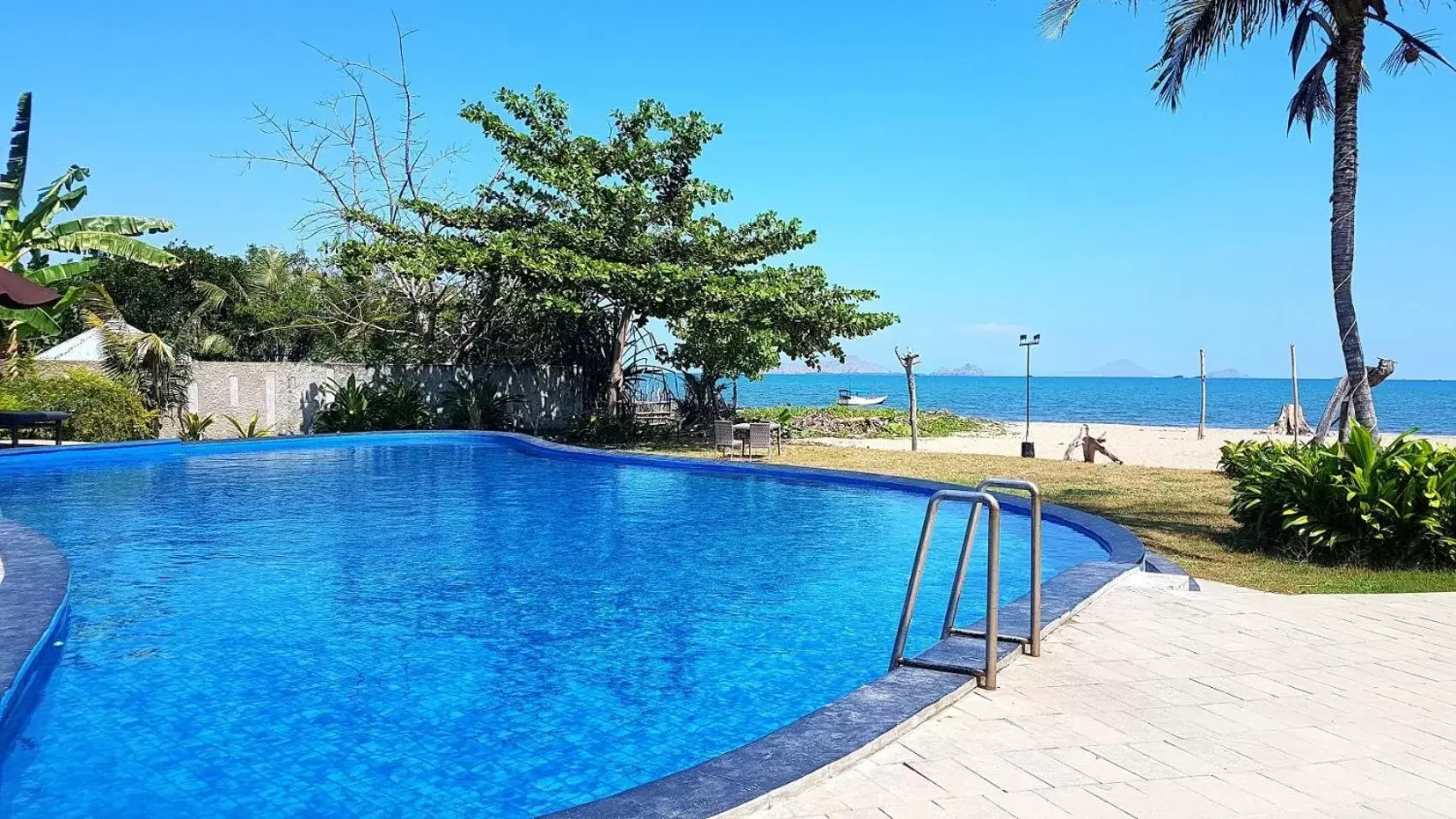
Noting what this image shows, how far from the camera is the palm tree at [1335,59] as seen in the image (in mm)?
9266

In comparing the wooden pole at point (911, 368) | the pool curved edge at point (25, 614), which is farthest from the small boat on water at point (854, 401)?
the pool curved edge at point (25, 614)

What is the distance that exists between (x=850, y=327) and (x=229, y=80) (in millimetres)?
16632

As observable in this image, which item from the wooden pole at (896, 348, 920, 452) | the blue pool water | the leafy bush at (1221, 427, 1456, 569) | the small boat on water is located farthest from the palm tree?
the small boat on water

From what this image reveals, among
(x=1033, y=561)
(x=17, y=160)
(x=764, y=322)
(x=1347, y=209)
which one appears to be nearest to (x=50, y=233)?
(x=17, y=160)

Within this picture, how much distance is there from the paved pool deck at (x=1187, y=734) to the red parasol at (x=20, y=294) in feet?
33.9

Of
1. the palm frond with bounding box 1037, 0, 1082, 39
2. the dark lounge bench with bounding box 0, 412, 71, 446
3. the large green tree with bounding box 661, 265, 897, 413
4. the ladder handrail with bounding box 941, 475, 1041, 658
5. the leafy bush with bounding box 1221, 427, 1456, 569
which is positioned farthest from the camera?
the large green tree with bounding box 661, 265, 897, 413

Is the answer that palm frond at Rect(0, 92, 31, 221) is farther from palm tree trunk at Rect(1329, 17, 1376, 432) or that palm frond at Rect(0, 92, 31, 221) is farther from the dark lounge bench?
palm tree trunk at Rect(1329, 17, 1376, 432)

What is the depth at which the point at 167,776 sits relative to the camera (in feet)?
13.3

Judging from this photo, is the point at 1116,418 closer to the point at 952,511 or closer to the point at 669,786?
the point at 952,511

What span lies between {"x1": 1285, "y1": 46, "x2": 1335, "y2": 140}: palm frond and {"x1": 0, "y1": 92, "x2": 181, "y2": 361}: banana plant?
62.6 feet

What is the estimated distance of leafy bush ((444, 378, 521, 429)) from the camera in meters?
21.3

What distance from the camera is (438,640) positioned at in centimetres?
604

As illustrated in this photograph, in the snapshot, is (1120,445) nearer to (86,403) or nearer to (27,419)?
(86,403)

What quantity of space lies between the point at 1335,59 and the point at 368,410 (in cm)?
1867
